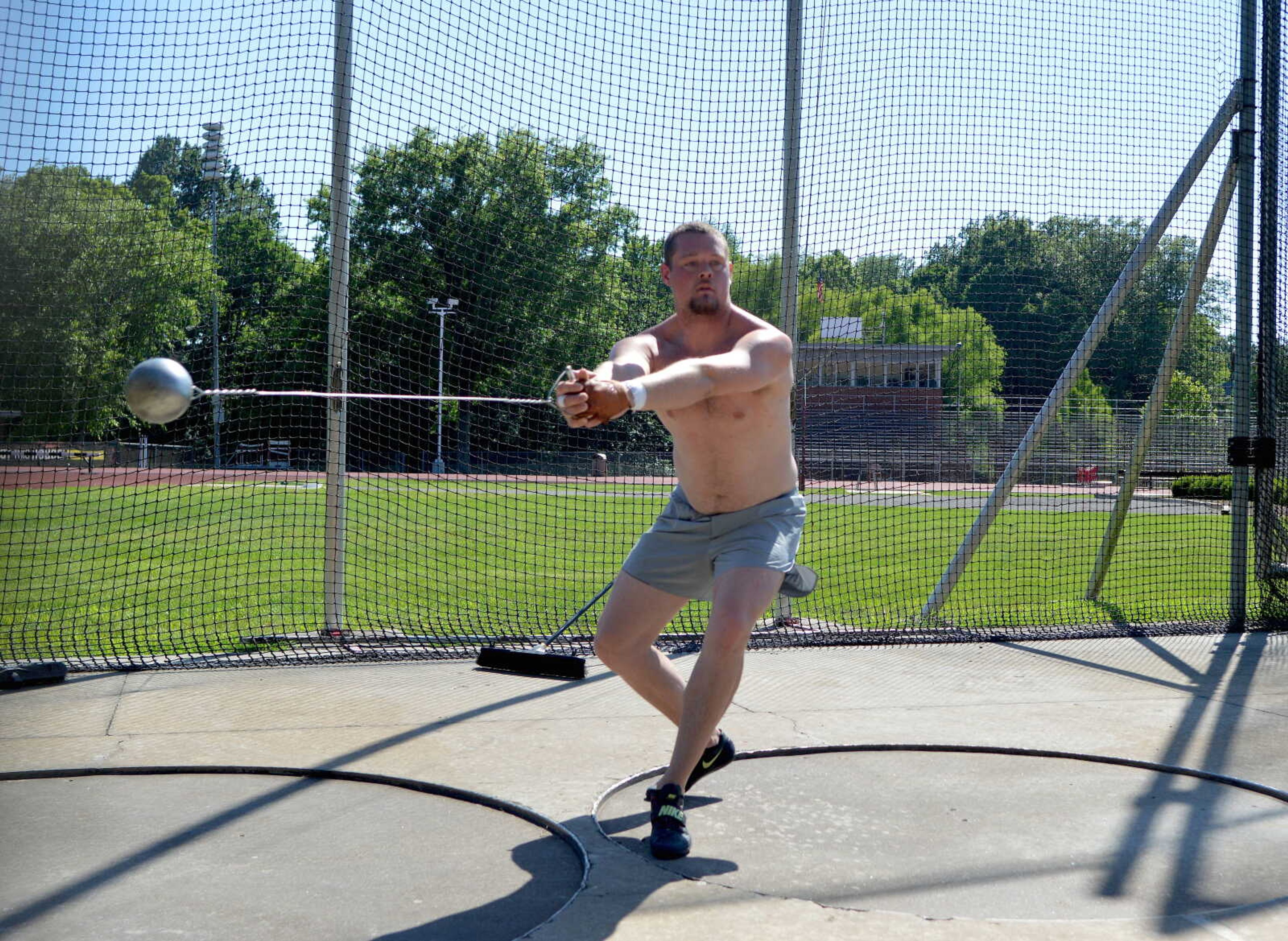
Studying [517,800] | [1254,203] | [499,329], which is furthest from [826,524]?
[517,800]

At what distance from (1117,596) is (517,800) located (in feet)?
23.4

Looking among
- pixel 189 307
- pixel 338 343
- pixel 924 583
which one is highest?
pixel 189 307

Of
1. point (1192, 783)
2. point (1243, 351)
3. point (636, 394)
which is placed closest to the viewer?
point (636, 394)

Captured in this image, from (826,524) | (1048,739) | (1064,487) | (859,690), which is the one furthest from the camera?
(1064,487)

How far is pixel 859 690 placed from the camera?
18.0ft

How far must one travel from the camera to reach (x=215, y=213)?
10789 millimetres

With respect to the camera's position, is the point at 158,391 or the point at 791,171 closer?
the point at 158,391

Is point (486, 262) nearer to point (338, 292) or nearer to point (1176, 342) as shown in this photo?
point (338, 292)

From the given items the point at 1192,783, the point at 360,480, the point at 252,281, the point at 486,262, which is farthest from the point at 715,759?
the point at 252,281

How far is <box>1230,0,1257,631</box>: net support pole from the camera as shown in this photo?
725 centimetres

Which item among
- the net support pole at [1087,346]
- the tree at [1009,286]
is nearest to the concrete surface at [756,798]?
the net support pole at [1087,346]

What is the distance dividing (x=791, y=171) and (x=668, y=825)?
15.9ft

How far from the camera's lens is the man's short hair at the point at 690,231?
3.67 meters

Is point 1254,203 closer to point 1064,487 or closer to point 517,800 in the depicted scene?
point 517,800
